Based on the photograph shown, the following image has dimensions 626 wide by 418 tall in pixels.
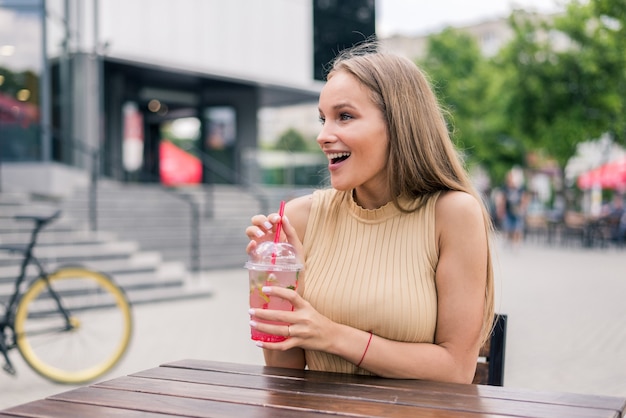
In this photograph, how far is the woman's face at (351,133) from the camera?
2.03 metres

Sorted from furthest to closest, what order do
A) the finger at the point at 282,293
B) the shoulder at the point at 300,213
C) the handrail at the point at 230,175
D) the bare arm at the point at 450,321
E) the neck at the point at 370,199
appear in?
the handrail at the point at 230,175
the shoulder at the point at 300,213
the neck at the point at 370,199
the bare arm at the point at 450,321
the finger at the point at 282,293

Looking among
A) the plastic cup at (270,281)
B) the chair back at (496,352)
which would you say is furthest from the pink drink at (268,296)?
the chair back at (496,352)

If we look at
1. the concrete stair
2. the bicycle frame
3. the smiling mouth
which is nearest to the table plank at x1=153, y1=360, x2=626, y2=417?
the smiling mouth

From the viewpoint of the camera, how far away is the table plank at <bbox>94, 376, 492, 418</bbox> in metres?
1.64

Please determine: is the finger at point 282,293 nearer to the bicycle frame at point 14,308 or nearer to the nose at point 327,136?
the nose at point 327,136

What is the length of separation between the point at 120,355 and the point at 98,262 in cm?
434

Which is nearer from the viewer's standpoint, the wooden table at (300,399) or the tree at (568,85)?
the wooden table at (300,399)

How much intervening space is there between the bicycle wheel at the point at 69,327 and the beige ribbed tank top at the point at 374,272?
11.9 ft

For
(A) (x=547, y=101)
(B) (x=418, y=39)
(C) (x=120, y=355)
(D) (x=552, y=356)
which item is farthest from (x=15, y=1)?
(B) (x=418, y=39)

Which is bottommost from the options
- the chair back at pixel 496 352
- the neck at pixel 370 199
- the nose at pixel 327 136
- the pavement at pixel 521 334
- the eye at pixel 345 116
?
the pavement at pixel 521 334

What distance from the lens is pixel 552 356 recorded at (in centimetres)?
652

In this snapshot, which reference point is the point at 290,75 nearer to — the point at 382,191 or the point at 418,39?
the point at 382,191

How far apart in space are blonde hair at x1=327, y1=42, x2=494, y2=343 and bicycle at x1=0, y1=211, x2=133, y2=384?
12.7 feet

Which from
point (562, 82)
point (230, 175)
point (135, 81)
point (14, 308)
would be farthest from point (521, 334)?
point (562, 82)
